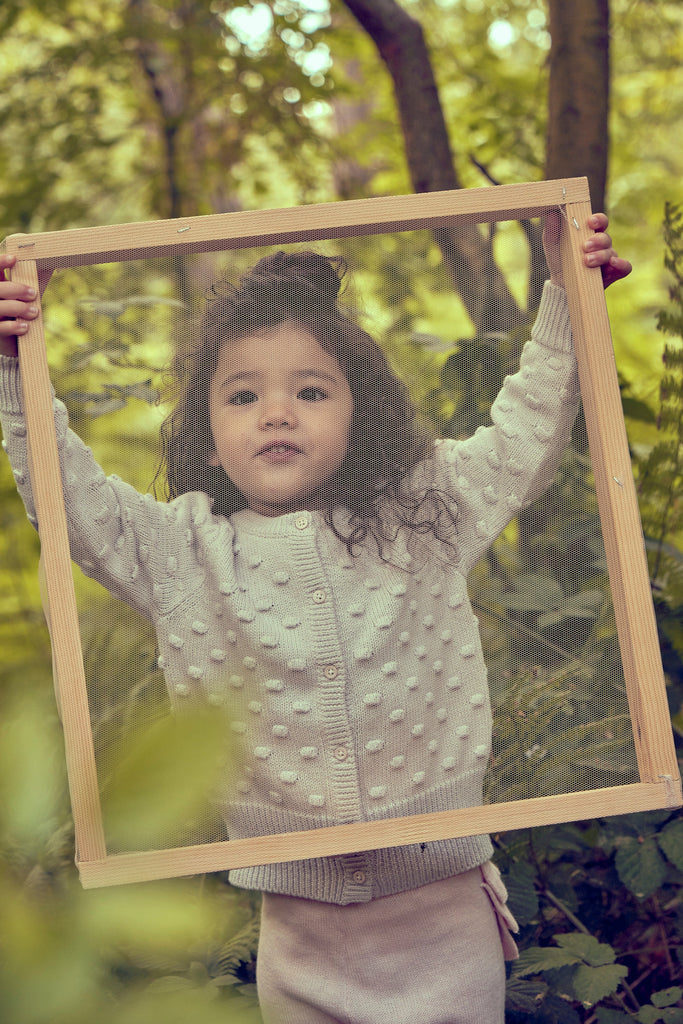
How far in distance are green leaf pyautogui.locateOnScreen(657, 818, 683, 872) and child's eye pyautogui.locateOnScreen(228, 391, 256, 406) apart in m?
1.12

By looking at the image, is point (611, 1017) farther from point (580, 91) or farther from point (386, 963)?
point (580, 91)

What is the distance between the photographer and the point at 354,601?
1.40m

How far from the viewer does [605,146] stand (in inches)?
108

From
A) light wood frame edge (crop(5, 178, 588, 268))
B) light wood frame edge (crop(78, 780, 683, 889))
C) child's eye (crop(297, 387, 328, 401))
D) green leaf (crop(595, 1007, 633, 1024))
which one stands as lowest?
green leaf (crop(595, 1007, 633, 1024))

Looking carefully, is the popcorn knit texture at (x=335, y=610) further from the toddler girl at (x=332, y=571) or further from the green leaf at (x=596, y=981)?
the green leaf at (x=596, y=981)

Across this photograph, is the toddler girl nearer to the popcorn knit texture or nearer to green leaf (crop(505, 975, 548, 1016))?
the popcorn knit texture

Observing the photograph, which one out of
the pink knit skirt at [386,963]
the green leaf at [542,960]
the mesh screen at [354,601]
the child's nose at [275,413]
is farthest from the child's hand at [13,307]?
the green leaf at [542,960]

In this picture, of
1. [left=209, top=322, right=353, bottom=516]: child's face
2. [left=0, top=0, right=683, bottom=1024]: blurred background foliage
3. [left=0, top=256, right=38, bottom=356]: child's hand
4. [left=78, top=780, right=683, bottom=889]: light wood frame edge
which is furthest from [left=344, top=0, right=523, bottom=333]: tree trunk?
[left=78, top=780, right=683, bottom=889]: light wood frame edge

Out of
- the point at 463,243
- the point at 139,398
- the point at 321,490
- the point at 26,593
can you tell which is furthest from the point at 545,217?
the point at 26,593

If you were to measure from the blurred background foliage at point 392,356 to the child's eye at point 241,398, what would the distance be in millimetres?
149

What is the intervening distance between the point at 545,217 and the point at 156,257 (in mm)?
576

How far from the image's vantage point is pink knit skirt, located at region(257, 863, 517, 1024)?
1.46 meters

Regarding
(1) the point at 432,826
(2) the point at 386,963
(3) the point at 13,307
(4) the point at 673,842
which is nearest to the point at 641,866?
(4) the point at 673,842

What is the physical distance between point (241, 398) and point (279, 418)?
63 millimetres
